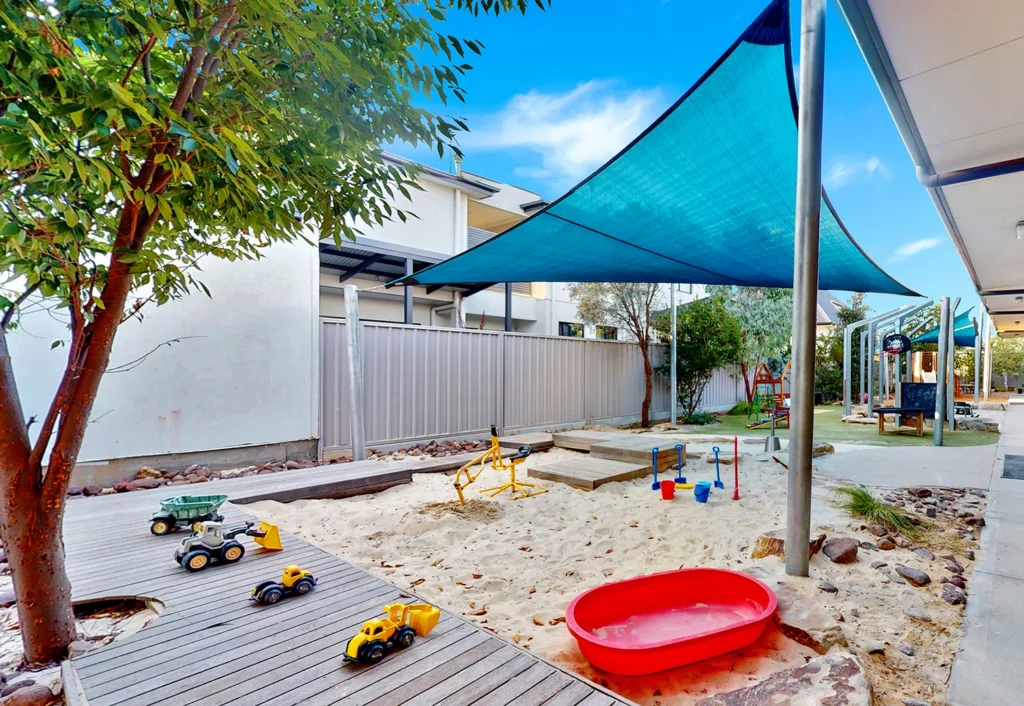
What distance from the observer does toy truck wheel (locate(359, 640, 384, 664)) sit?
155cm

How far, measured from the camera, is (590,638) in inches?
66.6

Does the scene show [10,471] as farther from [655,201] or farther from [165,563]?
[655,201]

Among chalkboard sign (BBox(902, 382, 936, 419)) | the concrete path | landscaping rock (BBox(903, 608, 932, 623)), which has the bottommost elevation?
landscaping rock (BBox(903, 608, 932, 623))

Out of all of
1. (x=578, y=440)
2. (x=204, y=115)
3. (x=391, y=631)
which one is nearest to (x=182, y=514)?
(x=391, y=631)

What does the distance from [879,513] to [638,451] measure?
7.47ft

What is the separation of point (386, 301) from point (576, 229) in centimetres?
733

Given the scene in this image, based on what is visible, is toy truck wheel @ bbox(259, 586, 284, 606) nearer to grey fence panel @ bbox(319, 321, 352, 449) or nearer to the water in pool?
the water in pool

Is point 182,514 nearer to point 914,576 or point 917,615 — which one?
point 917,615

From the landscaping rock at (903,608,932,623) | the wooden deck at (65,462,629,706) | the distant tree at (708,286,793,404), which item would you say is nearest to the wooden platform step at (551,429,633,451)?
the landscaping rock at (903,608,932,623)

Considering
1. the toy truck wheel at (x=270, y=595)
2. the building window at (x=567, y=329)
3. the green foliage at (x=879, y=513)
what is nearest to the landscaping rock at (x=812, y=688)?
the toy truck wheel at (x=270, y=595)

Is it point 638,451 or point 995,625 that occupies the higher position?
point 638,451

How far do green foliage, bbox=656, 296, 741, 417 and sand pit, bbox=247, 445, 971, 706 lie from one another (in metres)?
5.65

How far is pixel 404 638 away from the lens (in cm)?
166

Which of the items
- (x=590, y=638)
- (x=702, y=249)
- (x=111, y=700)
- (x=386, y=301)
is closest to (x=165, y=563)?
(x=111, y=700)
